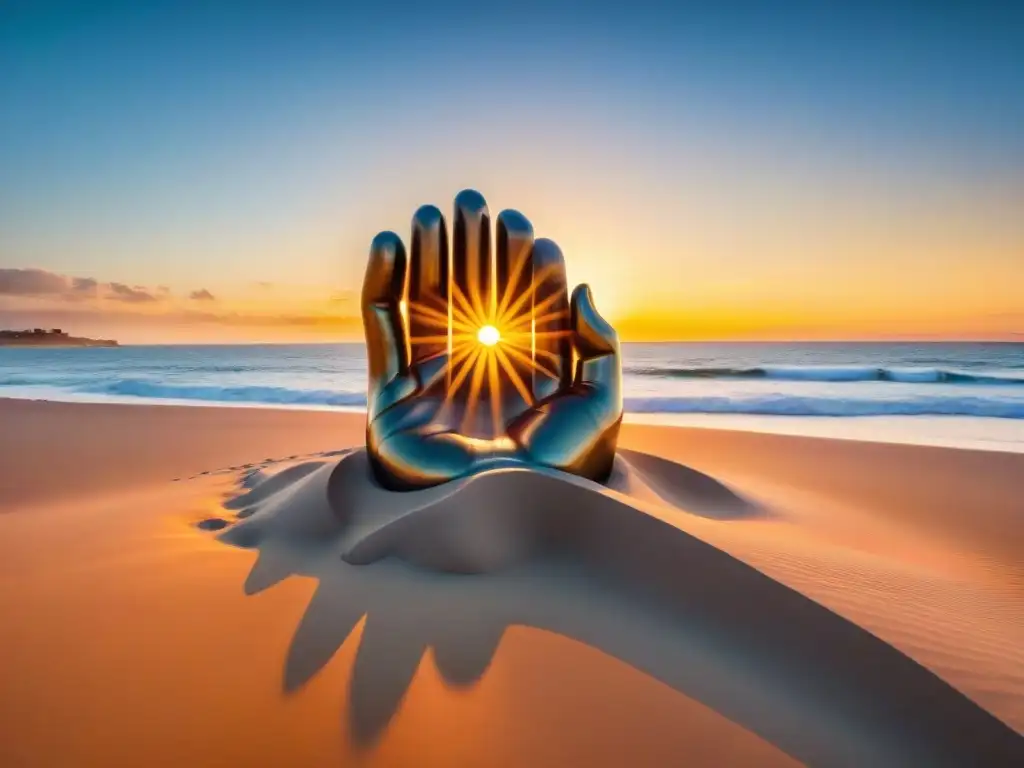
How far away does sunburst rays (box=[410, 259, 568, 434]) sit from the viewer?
3.70 m

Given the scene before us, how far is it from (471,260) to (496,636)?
231 cm

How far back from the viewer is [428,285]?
362 cm

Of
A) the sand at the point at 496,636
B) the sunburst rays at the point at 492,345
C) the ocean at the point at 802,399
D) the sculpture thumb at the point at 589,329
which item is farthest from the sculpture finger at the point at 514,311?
the ocean at the point at 802,399

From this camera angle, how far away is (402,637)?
6.54 feet

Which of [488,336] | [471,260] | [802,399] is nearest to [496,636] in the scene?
[488,336]

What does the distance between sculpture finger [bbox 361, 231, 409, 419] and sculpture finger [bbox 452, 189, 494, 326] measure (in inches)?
13.7

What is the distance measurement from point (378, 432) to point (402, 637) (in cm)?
152

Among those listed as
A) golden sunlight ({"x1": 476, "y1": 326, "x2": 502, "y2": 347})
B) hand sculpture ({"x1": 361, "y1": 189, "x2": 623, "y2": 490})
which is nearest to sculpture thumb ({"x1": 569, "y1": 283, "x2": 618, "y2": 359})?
hand sculpture ({"x1": 361, "y1": 189, "x2": 623, "y2": 490})

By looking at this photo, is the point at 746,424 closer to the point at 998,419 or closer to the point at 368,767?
the point at 998,419

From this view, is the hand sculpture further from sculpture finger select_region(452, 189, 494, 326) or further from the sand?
the sand

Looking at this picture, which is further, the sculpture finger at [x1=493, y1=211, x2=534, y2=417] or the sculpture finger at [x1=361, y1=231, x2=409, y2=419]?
the sculpture finger at [x1=493, y1=211, x2=534, y2=417]

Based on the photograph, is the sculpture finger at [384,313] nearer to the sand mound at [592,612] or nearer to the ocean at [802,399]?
the sand mound at [592,612]

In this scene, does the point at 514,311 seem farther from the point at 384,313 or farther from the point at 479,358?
the point at 384,313

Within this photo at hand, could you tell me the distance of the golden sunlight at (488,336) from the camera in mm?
3783
